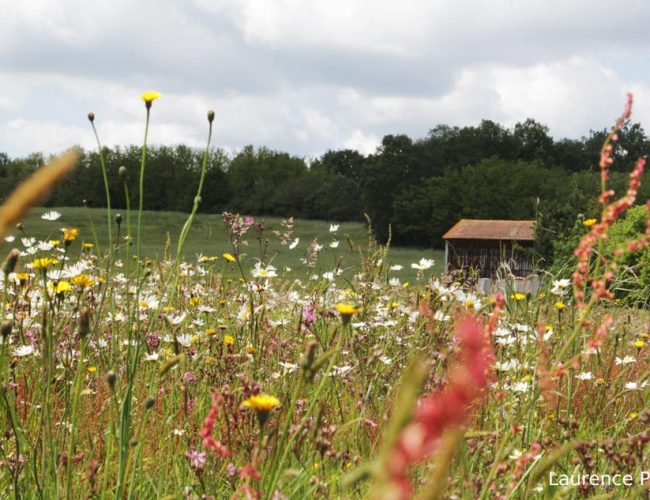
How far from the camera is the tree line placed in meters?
55.2

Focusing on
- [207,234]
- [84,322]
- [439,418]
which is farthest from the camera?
[207,234]

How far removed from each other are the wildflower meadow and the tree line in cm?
4119

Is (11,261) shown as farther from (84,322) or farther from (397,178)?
(397,178)

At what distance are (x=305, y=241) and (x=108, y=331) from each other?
44.8 m

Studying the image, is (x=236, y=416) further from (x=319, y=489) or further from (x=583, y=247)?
(x=583, y=247)

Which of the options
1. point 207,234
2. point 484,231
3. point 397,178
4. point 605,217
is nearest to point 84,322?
point 605,217

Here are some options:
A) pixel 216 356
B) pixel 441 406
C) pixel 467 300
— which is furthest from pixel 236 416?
pixel 441 406

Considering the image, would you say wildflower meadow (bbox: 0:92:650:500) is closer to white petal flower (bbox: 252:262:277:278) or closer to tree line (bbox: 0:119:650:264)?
white petal flower (bbox: 252:262:277:278)

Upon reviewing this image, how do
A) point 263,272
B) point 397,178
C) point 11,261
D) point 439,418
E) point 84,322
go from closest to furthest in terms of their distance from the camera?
point 439,418
point 84,322
point 11,261
point 263,272
point 397,178

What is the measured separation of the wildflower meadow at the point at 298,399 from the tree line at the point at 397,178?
41186mm

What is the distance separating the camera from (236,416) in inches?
90.6

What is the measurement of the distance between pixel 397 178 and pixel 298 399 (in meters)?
55.7

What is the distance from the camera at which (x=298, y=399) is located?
3.40 meters

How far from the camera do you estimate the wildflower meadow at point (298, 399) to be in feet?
3.55
